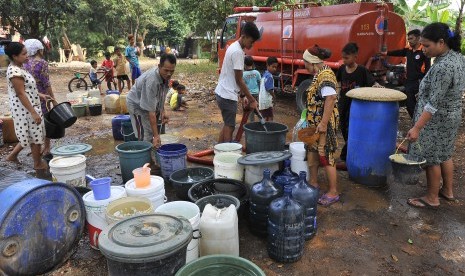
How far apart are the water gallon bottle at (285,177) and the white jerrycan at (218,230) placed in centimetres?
75

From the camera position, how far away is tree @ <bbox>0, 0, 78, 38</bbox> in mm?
15219

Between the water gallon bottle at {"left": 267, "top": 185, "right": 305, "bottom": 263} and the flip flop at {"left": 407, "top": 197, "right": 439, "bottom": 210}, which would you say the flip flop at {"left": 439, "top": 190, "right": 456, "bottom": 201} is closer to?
the flip flop at {"left": 407, "top": 197, "right": 439, "bottom": 210}

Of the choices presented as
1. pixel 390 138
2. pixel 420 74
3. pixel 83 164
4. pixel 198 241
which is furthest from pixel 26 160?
pixel 420 74

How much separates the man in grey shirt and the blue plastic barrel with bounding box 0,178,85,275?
4.77 feet

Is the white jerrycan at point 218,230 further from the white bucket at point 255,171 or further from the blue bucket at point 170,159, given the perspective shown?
the blue bucket at point 170,159

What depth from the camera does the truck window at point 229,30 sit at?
10578 millimetres

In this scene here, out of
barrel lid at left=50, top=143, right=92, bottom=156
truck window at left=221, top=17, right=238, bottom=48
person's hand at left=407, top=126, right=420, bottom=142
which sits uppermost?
truck window at left=221, top=17, right=238, bottom=48

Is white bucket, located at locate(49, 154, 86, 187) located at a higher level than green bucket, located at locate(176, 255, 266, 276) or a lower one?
higher

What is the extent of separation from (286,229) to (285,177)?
654 millimetres

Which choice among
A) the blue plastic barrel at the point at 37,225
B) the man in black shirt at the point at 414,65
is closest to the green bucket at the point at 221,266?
the blue plastic barrel at the point at 37,225

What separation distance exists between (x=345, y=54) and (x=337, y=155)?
67.5 inches

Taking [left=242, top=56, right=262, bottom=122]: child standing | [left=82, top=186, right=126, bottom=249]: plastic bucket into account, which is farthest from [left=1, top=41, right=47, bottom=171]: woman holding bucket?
[left=242, top=56, right=262, bottom=122]: child standing

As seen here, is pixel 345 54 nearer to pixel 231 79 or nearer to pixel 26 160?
pixel 231 79

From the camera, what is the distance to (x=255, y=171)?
11.3ft
